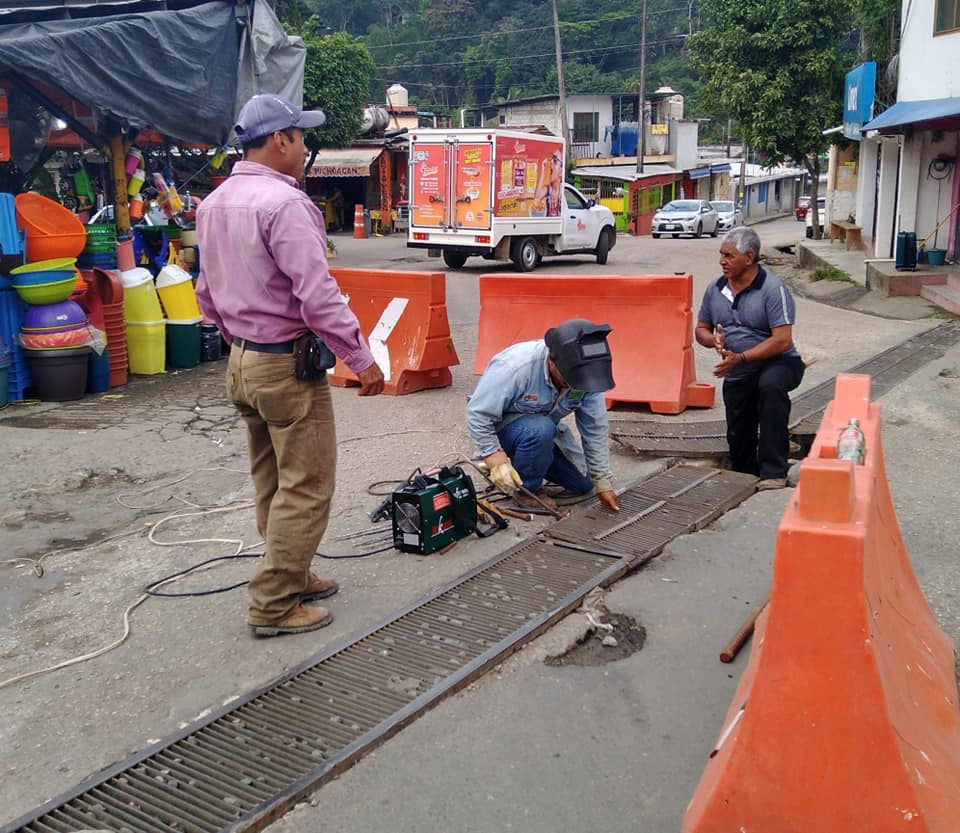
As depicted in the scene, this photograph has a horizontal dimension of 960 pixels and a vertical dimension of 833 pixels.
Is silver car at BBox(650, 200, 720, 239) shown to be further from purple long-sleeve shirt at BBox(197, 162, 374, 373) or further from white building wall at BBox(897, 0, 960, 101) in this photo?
purple long-sleeve shirt at BBox(197, 162, 374, 373)

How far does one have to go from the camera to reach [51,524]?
5.98m

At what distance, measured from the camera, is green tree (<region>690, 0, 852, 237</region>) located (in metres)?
24.4

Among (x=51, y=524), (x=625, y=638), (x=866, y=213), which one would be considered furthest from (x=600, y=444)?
(x=866, y=213)

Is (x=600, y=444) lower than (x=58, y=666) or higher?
higher

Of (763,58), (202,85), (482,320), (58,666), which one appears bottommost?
(58,666)

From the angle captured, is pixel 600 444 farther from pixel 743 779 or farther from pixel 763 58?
pixel 763 58

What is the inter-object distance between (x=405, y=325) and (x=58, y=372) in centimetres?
318

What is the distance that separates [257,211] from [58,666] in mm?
2050

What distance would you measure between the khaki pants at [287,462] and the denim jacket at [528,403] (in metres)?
1.25

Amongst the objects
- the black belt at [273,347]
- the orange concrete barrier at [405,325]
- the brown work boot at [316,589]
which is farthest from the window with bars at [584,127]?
the black belt at [273,347]

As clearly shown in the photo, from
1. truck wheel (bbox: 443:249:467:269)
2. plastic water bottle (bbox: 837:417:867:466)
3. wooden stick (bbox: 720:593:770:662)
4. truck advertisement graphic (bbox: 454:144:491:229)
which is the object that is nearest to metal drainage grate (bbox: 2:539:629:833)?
wooden stick (bbox: 720:593:770:662)

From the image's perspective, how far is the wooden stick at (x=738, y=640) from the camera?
12.9 feet

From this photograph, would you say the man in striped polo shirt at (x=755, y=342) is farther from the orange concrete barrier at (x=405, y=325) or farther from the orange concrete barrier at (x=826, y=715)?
the orange concrete barrier at (x=826, y=715)

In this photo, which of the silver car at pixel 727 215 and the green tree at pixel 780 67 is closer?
the green tree at pixel 780 67
